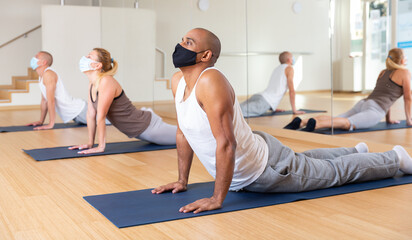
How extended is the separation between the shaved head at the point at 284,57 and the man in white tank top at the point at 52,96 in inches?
91.7

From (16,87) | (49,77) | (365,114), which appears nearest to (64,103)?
(49,77)

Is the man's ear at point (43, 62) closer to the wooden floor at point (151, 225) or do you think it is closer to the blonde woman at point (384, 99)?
the wooden floor at point (151, 225)

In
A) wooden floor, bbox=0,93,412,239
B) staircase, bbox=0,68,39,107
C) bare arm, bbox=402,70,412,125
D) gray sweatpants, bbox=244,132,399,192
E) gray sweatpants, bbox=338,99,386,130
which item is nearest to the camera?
wooden floor, bbox=0,93,412,239

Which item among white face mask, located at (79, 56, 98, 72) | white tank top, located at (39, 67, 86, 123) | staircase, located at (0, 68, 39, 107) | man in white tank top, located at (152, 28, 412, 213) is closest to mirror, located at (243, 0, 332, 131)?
man in white tank top, located at (152, 28, 412, 213)

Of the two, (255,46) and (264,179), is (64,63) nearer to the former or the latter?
(255,46)

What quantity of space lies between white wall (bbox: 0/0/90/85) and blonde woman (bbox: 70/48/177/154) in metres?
6.40

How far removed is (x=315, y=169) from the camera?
7.89ft

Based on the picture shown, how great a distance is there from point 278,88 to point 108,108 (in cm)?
165

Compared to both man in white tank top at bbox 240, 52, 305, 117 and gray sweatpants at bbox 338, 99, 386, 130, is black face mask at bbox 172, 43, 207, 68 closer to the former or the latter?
gray sweatpants at bbox 338, 99, 386, 130

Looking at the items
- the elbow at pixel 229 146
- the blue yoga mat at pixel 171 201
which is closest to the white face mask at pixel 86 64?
the blue yoga mat at pixel 171 201

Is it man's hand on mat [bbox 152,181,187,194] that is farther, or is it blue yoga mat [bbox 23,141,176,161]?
blue yoga mat [bbox 23,141,176,161]

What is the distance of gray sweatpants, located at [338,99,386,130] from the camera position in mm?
3778

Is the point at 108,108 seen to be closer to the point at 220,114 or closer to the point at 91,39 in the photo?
the point at 220,114

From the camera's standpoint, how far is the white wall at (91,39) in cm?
725
